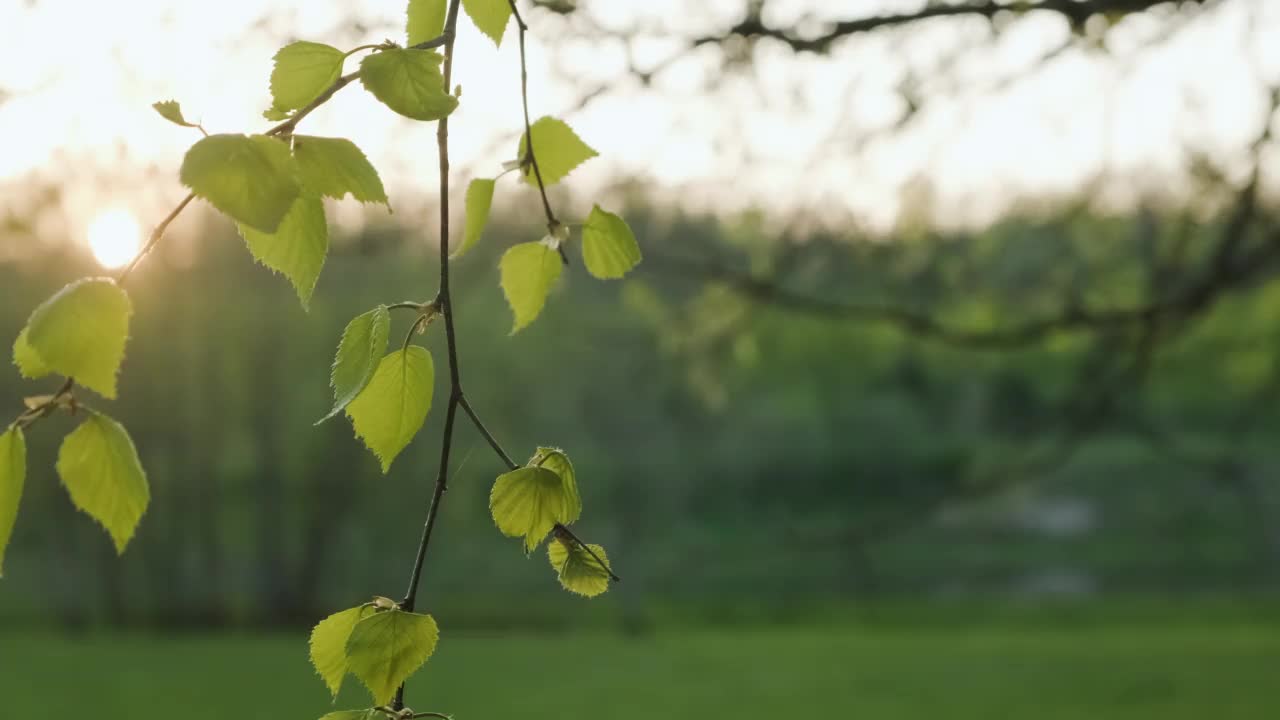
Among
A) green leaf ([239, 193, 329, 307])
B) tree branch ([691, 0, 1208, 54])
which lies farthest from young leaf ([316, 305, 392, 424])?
tree branch ([691, 0, 1208, 54])

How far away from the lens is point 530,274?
0.43 metres

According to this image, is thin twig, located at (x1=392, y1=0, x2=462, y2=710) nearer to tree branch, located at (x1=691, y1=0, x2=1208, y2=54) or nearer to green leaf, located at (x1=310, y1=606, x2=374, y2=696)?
green leaf, located at (x1=310, y1=606, x2=374, y2=696)

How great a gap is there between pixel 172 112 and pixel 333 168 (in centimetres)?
4

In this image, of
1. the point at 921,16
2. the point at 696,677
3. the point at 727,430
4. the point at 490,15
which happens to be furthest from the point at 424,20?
the point at 727,430

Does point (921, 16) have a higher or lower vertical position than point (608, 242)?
higher

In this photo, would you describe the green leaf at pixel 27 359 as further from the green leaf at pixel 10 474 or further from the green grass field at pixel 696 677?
the green grass field at pixel 696 677

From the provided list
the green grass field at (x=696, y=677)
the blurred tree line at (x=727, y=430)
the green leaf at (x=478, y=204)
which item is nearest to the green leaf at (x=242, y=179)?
the green leaf at (x=478, y=204)

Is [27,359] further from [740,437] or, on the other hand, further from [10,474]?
[740,437]

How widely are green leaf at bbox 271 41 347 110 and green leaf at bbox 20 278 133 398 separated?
0.07 m

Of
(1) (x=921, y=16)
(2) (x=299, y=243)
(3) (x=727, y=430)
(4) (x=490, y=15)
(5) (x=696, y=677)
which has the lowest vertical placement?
(2) (x=299, y=243)

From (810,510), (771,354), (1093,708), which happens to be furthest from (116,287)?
(810,510)

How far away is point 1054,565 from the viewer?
18875mm

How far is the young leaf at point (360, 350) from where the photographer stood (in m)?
0.32

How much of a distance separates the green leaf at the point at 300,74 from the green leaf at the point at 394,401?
8 centimetres
